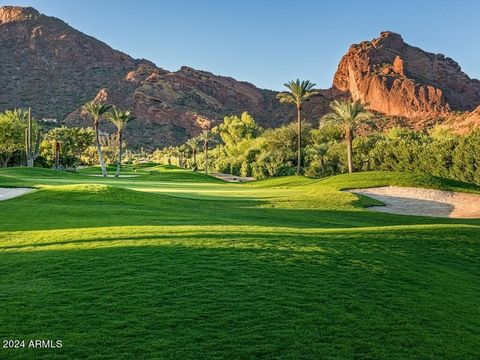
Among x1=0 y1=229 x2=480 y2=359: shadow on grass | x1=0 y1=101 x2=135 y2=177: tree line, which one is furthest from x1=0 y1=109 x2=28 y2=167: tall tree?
x1=0 y1=229 x2=480 y2=359: shadow on grass

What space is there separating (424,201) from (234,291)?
2780cm

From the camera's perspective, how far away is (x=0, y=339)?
20.6ft

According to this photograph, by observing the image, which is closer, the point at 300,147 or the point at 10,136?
the point at 10,136

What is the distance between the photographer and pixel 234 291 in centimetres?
859

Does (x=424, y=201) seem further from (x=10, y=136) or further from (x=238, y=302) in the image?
(x=10, y=136)

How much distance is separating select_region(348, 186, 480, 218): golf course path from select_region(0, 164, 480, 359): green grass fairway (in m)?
12.9

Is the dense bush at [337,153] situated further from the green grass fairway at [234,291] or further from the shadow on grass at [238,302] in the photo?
the shadow on grass at [238,302]

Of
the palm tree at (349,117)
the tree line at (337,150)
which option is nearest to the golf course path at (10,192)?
the tree line at (337,150)

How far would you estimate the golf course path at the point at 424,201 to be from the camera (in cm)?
2966

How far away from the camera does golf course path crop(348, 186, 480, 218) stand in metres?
29.7

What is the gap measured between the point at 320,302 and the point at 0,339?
4.96m

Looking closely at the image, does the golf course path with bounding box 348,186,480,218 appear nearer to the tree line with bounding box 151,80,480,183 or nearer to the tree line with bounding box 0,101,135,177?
the tree line with bounding box 151,80,480,183

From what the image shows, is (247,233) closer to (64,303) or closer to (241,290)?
(241,290)

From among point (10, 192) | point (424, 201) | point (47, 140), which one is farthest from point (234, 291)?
point (47, 140)
